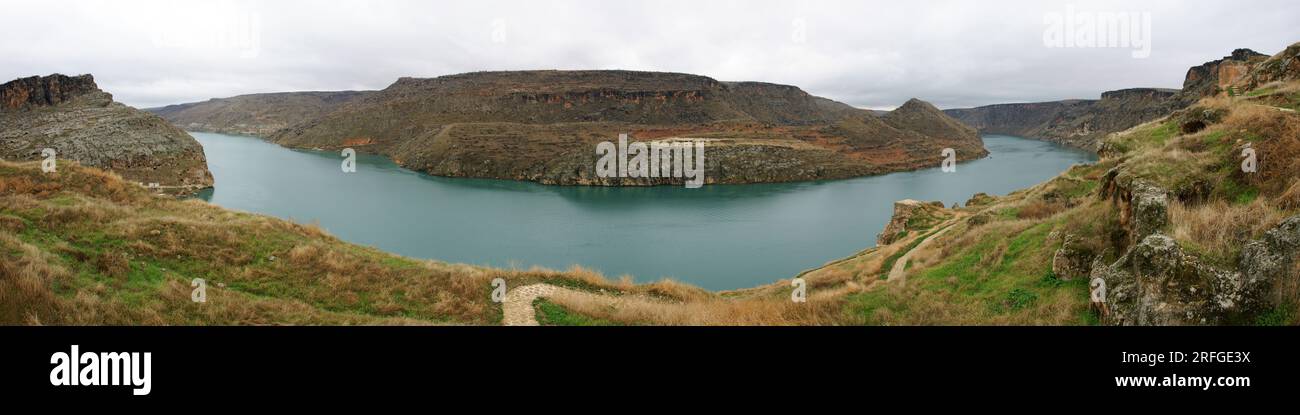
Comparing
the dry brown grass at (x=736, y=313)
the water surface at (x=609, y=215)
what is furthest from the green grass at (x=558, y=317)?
the water surface at (x=609, y=215)

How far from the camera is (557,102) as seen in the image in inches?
5094

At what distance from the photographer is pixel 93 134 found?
185ft

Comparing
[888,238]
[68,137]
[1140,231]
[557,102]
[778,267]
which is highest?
[557,102]

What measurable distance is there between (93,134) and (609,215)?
179ft

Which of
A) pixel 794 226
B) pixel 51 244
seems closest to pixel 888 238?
pixel 794 226

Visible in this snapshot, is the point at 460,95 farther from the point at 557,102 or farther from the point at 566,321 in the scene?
the point at 566,321

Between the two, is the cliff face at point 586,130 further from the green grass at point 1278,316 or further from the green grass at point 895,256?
the green grass at point 1278,316

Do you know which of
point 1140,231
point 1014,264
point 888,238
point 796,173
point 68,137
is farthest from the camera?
point 796,173

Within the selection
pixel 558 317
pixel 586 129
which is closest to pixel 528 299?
pixel 558 317

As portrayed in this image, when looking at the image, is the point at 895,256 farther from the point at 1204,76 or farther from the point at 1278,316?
the point at 1204,76

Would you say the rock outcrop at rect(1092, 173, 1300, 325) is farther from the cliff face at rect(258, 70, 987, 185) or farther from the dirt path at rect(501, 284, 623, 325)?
the cliff face at rect(258, 70, 987, 185)

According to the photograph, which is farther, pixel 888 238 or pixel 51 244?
pixel 888 238

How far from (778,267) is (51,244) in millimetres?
28128

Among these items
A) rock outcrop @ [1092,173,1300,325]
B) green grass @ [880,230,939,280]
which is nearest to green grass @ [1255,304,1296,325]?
rock outcrop @ [1092,173,1300,325]
